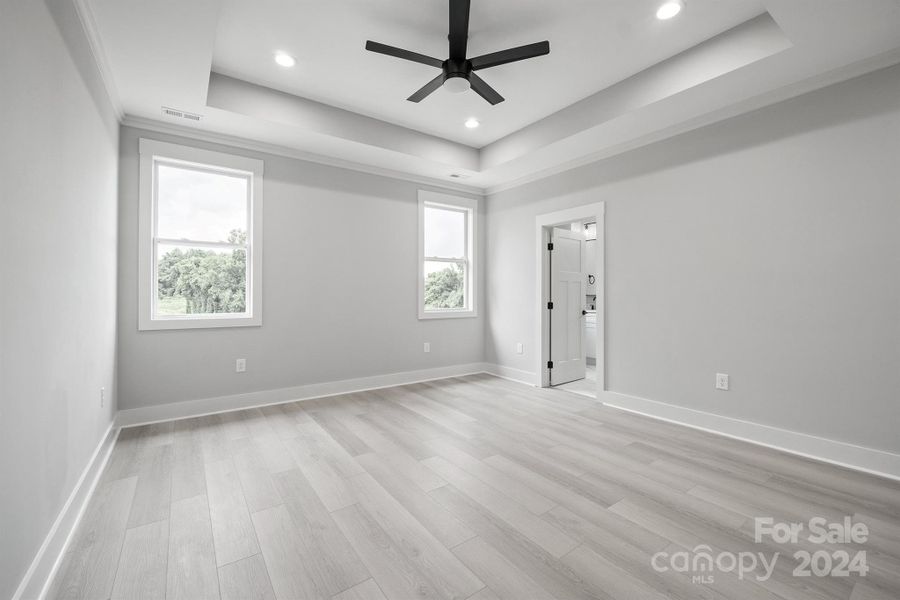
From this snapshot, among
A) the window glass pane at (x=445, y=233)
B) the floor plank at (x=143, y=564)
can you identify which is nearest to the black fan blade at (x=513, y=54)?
the window glass pane at (x=445, y=233)

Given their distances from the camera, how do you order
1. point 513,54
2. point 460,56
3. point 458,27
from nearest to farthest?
point 458,27 → point 513,54 → point 460,56

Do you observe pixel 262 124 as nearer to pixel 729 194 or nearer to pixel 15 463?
pixel 15 463

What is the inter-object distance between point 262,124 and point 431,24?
1790mm

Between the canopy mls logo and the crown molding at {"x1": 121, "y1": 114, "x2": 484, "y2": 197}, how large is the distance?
170 inches

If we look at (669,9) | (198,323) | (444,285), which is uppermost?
(669,9)

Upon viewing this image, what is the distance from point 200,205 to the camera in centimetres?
362

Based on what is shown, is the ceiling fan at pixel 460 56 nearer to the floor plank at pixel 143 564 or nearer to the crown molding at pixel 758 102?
the crown molding at pixel 758 102

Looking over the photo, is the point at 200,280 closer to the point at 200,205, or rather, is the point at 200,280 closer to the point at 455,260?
the point at 200,205

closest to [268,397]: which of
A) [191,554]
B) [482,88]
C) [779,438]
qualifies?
[191,554]

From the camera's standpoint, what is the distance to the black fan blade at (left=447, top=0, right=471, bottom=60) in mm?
2156

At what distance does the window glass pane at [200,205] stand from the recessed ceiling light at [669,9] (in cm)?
376

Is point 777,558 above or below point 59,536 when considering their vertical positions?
below

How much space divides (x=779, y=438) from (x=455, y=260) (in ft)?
12.6

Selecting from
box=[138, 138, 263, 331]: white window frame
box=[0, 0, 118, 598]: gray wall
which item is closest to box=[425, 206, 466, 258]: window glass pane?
box=[138, 138, 263, 331]: white window frame
